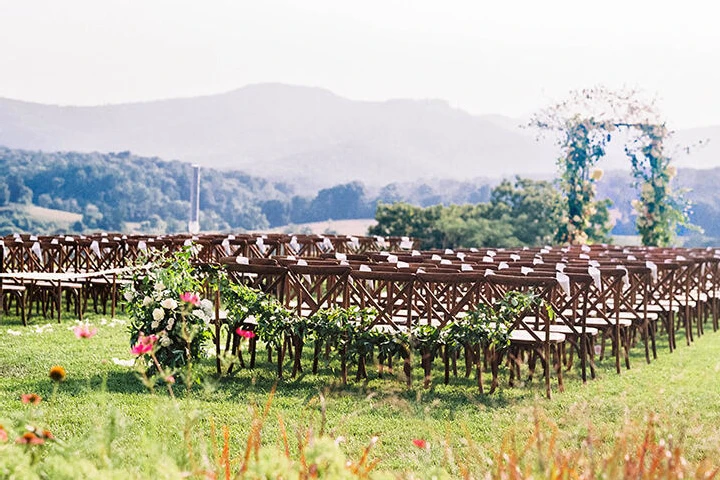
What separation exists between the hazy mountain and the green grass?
253 ft

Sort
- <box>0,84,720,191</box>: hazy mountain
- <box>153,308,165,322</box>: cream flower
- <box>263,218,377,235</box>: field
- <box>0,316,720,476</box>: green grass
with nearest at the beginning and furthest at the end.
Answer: <box>0,316,720,476</box>: green grass
<box>153,308,165,322</box>: cream flower
<box>263,218,377,235</box>: field
<box>0,84,720,191</box>: hazy mountain

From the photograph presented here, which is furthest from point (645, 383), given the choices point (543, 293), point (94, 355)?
point (94, 355)

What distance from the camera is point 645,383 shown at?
8.11 metres

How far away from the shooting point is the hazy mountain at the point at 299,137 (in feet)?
314

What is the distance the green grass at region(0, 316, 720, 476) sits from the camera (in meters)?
5.45

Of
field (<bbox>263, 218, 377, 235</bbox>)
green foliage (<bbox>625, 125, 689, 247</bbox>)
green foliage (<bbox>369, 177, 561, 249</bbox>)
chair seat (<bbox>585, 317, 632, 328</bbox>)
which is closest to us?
chair seat (<bbox>585, 317, 632, 328</bbox>)

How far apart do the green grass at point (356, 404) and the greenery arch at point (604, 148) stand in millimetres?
14426

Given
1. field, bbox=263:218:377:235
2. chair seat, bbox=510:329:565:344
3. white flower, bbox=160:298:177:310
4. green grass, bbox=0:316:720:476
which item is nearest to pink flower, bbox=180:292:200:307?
green grass, bbox=0:316:720:476

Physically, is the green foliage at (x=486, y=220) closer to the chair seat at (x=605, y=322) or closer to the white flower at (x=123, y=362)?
the chair seat at (x=605, y=322)

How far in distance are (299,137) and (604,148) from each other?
3763 inches

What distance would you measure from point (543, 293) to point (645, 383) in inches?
55.9

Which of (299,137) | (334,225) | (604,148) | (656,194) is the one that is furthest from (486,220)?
(299,137)

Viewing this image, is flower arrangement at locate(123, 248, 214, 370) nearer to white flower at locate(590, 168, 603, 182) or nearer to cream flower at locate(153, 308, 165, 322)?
cream flower at locate(153, 308, 165, 322)

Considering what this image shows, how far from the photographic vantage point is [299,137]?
11794 centimetres
